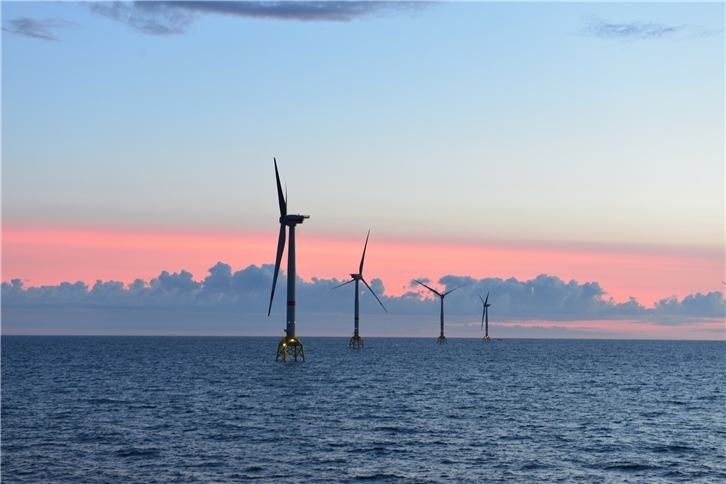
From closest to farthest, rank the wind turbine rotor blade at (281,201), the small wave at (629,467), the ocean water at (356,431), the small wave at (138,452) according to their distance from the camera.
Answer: the ocean water at (356,431), the small wave at (629,467), the small wave at (138,452), the wind turbine rotor blade at (281,201)

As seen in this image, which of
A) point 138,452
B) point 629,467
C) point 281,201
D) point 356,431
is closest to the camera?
point 629,467

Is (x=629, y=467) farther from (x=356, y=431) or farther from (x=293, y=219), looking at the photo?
(x=293, y=219)

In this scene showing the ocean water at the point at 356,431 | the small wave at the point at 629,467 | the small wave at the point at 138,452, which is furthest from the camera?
the small wave at the point at 138,452

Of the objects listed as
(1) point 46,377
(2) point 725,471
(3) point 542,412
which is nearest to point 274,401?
(3) point 542,412

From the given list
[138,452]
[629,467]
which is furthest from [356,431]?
[629,467]

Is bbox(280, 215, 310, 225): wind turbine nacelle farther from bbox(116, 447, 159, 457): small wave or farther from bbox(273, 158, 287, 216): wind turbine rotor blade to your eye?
bbox(116, 447, 159, 457): small wave

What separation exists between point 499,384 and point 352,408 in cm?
5023

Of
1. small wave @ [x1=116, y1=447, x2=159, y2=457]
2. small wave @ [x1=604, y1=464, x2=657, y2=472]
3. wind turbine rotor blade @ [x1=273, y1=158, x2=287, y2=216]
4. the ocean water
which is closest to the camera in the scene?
the ocean water

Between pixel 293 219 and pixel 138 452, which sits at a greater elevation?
pixel 293 219

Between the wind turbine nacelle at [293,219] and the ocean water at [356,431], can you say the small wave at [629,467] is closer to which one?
the ocean water at [356,431]

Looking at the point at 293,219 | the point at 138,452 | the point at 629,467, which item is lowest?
the point at 629,467

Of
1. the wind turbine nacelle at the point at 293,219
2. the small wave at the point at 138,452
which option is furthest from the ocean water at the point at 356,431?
the wind turbine nacelle at the point at 293,219

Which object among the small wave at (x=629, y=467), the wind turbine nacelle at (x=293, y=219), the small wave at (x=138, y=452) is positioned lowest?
the small wave at (x=629, y=467)

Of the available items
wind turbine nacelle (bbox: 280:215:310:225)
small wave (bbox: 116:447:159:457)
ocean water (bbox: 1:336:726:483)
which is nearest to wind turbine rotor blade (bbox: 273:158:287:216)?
wind turbine nacelle (bbox: 280:215:310:225)
